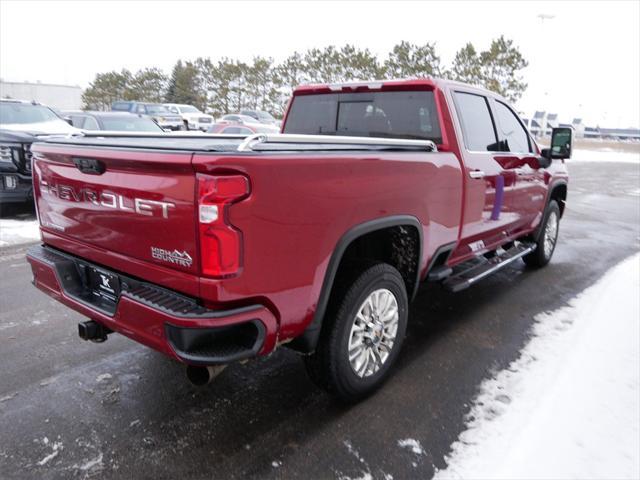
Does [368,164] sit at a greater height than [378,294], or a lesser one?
greater

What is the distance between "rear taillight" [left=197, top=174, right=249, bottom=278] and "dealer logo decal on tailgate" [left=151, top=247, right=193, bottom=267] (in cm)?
10

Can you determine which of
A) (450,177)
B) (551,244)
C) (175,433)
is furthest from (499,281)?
(175,433)

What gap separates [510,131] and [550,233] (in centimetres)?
196

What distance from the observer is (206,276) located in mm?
2086

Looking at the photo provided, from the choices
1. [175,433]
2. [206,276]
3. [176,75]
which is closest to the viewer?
[206,276]

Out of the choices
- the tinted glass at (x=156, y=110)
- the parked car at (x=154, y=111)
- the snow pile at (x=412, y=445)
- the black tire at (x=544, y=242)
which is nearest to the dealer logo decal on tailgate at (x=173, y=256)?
the snow pile at (x=412, y=445)

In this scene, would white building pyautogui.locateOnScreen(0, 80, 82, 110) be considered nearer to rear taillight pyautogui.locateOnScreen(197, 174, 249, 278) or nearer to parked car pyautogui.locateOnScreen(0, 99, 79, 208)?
parked car pyautogui.locateOnScreen(0, 99, 79, 208)

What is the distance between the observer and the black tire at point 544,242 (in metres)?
5.75

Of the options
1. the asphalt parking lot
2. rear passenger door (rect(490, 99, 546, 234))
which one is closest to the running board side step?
rear passenger door (rect(490, 99, 546, 234))

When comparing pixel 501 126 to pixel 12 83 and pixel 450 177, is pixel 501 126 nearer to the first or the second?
pixel 450 177

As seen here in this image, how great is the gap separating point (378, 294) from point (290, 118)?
2286 millimetres

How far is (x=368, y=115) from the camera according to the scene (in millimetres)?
4004

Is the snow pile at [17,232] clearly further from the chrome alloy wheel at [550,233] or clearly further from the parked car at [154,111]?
the parked car at [154,111]

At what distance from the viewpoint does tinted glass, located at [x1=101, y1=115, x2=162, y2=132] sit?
405 inches
